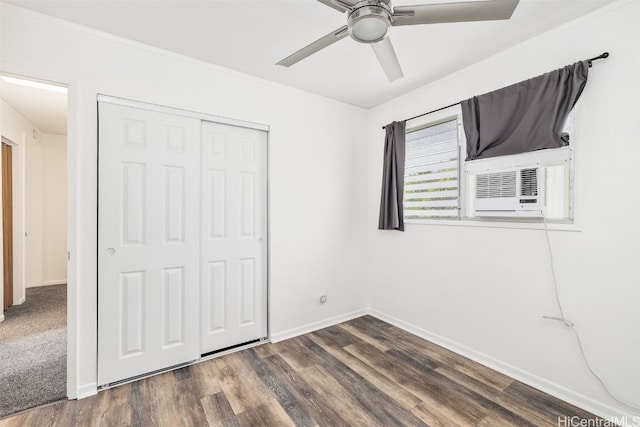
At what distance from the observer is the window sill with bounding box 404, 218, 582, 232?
2.00m

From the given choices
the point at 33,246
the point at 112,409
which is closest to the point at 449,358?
the point at 112,409

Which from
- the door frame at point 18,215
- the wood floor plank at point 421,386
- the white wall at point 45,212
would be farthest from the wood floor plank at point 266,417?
the white wall at point 45,212

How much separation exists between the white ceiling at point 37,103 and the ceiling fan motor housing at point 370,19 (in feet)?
11.9

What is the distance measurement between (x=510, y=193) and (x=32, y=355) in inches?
167

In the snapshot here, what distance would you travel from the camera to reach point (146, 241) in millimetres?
2258

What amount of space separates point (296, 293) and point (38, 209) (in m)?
4.75

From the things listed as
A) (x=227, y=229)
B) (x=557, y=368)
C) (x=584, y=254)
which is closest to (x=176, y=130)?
(x=227, y=229)

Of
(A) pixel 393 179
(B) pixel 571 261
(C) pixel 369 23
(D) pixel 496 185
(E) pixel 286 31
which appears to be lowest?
(B) pixel 571 261

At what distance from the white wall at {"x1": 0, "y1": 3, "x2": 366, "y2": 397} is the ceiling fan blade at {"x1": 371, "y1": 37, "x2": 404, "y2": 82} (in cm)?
138

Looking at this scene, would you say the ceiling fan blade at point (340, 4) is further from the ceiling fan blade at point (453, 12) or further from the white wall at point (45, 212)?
the white wall at point (45, 212)

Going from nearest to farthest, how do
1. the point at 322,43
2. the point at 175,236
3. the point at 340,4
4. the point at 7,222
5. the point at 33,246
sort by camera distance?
1. the point at 340,4
2. the point at 322,43
3. the point at 175,236
4. the point at 7,222
5. the point at 33,246

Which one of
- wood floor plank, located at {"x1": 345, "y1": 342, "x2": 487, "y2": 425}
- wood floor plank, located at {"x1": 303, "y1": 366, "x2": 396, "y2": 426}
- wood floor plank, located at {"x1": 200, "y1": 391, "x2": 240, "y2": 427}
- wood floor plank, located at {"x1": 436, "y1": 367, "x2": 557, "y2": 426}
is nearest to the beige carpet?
wood floor plank, located at {"x1": 200, "y1": 391, "x2": 240, "y2": 427}

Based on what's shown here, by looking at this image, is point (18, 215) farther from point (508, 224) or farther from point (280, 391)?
point (508, 224)

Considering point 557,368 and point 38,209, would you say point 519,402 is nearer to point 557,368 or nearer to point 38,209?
point 557,368
